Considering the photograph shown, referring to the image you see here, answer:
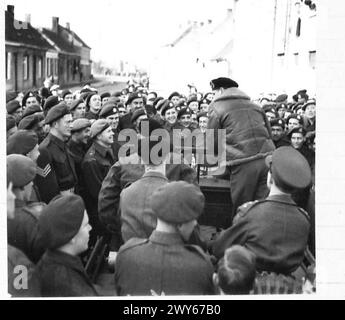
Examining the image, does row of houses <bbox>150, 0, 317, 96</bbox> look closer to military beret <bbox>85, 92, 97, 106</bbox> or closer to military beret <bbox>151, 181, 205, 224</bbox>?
military beret <bbox>85, 92, 97, 106</bbox>

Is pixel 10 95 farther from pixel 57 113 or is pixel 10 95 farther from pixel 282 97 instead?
pixel 282 97

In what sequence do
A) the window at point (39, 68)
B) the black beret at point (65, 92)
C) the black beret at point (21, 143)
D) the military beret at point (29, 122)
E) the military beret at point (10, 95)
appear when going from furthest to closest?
the black beret at point (65, 92), the window at point (39, 68), the military beret at point (29, 122), the military beret at point (10, 95), the black beret at point (21, 143)

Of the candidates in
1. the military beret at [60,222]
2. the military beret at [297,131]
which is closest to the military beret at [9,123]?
the military beret at [60,222]

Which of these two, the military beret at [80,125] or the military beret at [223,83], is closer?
the military beret at [223,83]

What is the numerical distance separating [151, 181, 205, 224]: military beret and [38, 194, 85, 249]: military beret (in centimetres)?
34

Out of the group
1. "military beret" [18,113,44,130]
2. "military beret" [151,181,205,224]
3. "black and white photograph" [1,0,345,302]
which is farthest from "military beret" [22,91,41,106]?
"military beret" [151,181,205,224]

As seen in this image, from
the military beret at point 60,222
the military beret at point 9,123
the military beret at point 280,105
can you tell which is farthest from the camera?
the military beret at point 280,105

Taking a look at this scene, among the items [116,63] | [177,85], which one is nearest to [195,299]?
[116,63]

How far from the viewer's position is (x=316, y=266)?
11.2ft

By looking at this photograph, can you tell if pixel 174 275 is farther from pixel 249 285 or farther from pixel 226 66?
pixel 226 66

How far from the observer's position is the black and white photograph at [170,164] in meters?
2.54

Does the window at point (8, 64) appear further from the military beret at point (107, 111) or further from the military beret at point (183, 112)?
the military beret at point (183, 112)

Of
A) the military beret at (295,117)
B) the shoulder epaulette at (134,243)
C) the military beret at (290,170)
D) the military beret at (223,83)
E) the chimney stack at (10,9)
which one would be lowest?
the shoulder epaulette at (134,243)
